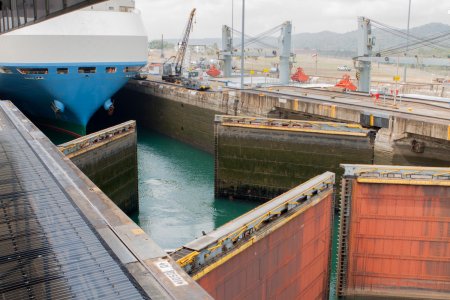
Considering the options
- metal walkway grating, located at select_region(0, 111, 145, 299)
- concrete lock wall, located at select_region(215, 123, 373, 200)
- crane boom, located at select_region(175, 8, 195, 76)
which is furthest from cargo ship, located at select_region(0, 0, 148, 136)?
metal walkway grating, located at select_region(0, 111, 145, 299)

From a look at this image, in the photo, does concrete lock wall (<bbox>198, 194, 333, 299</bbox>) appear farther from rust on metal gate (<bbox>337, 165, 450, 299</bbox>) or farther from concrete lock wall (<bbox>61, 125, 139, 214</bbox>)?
concrete lock wall (<bbox>61, 125, 139, 214</bbox>)

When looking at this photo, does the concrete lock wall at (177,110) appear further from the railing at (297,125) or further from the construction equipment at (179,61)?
the railing at (297,125)

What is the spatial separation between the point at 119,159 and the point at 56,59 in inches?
532

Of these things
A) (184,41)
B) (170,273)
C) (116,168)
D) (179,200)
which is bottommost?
(179,200)

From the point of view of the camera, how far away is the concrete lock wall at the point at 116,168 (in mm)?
21938

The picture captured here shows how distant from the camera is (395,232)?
16.6 meters

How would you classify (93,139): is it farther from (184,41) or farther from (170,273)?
(184,41)

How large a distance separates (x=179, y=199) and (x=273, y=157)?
5662mm

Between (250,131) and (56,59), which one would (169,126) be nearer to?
(56,59)

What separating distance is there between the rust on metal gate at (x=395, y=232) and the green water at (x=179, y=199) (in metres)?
7.34

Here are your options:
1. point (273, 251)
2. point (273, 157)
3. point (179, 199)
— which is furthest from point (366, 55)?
point (273, 251)

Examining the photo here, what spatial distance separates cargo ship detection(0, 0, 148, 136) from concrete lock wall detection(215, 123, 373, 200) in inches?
555

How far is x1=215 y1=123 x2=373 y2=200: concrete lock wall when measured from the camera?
23683 millimetres

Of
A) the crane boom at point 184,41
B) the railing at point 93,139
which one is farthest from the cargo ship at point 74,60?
the crane boom at point 184,41
